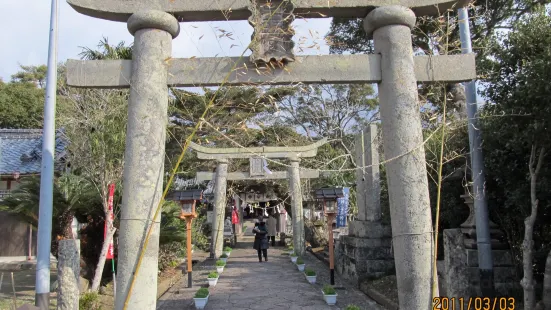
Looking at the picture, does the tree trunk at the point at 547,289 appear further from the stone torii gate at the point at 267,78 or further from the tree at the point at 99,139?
the tree at the point at 99,139

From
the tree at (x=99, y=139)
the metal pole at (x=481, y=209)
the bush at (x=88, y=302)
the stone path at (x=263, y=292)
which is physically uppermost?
the tree at (x=99, y=139)

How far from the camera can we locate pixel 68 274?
592 centimetres

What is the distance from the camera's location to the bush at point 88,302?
745 cm

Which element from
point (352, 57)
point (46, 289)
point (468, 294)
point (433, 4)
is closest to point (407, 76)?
point (352, 57)

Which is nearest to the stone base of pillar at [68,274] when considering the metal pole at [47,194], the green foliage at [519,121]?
the metal pole at [47,194]

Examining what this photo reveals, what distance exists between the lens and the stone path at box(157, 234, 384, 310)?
8688 millimetres

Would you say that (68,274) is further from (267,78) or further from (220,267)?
(220,267)

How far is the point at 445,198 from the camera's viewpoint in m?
9.20

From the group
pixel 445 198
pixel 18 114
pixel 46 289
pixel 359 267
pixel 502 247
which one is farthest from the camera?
pixel 18 114

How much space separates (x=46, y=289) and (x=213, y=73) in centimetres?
427

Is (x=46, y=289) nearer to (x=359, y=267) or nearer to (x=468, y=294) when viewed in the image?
(x=468, y=294)

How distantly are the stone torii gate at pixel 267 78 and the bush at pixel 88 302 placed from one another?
3651 millimetres

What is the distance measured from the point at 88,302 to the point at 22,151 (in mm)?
12842

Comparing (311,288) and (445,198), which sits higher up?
(445,198)
